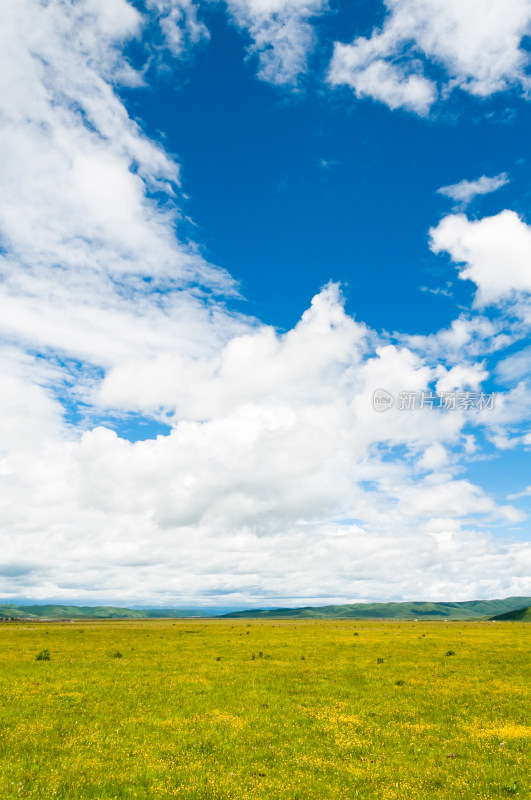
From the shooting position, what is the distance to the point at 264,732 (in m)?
18.9

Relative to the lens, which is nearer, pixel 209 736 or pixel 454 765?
pixel 454 765

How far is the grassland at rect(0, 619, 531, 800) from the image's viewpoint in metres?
14.1

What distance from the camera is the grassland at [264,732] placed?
14078 millimetres

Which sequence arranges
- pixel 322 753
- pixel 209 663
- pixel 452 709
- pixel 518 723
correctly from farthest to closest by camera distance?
pixel 209 663
pixel 452 709
pixel 518 723
pixel 322 753

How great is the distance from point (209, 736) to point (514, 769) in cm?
1140

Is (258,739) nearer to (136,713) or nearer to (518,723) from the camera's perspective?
(136,713)

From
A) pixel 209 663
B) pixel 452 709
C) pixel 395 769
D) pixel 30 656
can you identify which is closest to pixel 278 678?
pixel 209 663

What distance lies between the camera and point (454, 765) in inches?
620

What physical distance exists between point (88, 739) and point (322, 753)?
9293 mm

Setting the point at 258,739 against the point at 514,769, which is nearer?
the point at 514,769

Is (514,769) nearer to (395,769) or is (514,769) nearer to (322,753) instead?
(395,769)

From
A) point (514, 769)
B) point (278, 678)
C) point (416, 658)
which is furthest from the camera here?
point (416, 658)

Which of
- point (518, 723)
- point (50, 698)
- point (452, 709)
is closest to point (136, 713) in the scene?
point (50, 698)

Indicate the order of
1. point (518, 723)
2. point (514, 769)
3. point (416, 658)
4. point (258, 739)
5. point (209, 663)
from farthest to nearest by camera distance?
point (416, 658) < point (209, 663) < point (518, 723) < point (258, 739) < point (514, 769)
